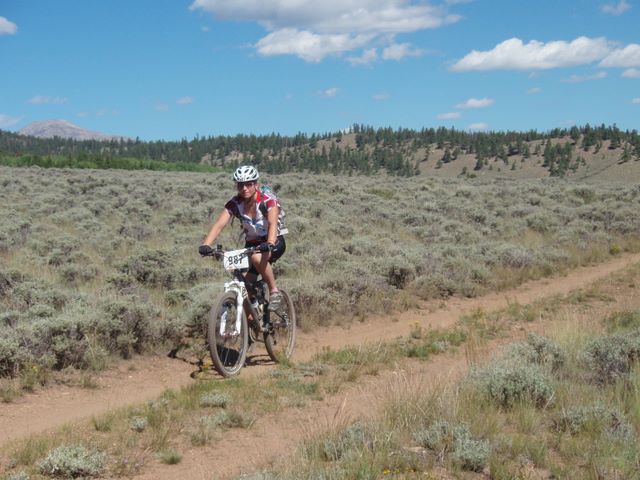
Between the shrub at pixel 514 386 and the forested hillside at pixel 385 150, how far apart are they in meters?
60.4

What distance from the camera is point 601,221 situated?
837 inches

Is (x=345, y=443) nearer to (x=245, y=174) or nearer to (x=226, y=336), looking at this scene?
(x=226, y=336)

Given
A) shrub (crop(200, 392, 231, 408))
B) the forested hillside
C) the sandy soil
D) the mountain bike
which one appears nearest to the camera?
the sandy soil

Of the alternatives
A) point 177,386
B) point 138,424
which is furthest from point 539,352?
point 138,424

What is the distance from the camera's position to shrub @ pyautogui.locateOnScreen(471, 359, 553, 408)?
5.26m

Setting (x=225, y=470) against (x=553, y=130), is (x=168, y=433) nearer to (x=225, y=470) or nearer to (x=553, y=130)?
(x=225, y=470)

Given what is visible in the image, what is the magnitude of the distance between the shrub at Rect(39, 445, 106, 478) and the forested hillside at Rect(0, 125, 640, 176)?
60.2m

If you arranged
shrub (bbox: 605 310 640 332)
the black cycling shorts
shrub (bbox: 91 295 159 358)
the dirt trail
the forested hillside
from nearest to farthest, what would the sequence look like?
the dirt trail
the black cycling shorts
shrub (bbox: 91 295 159 358)
shrub (bbox: 605 310 640 332)
the forested hillside

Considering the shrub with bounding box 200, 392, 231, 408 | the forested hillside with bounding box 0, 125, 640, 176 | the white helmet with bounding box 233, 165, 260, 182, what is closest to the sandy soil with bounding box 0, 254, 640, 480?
the shrub with bounding box 200, 392, 231, 408

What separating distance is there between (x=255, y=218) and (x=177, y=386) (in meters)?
2.05

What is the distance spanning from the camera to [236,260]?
6.85 m

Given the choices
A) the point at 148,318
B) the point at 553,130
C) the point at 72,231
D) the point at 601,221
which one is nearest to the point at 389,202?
the point at 601,221

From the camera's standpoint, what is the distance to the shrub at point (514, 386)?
5258 millimetres

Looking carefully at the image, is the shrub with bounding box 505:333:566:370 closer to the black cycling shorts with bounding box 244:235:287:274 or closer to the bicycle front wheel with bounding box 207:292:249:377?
the black cycling shorts with bounding box 244:235:287:274
